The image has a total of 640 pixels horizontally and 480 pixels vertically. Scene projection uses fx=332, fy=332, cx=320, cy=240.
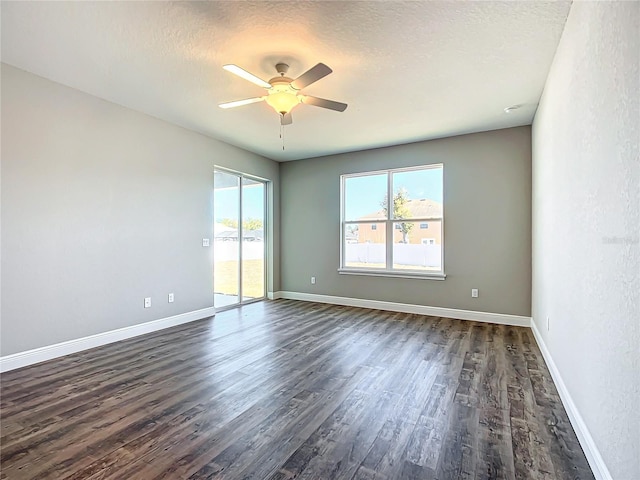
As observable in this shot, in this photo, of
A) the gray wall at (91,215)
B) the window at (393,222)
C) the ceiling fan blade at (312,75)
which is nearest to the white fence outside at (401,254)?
the window at (393,222)

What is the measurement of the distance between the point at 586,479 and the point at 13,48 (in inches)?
188

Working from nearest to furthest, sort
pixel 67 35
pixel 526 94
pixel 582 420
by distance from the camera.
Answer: pixel 582 420 → pixel 67 35 → pixel 526 94

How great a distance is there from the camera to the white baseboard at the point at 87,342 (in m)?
3.00

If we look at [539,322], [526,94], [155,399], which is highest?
[526,94]

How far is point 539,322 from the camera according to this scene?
3.70 m

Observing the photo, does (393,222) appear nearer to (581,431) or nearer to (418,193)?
(418,193)

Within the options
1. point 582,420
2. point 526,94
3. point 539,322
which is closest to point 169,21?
point 526,94

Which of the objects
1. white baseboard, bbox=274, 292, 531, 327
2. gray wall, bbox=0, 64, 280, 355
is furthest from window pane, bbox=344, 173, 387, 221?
gray wall, bbox=0, 64, 280, 355

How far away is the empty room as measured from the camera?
1.72m

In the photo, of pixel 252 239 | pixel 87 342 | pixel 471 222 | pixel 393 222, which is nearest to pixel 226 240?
pixel 252 239

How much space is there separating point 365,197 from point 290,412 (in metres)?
4.17

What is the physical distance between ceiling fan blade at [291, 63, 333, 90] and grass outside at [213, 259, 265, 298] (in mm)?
3466

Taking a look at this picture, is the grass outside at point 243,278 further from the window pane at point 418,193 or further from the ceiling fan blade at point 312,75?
the ceiling fan blade at point 312,75

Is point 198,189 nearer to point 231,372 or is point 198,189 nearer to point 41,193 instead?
point 41,193
